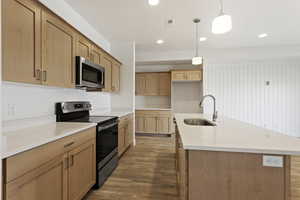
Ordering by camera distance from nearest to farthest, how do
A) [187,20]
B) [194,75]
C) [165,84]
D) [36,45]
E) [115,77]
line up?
1. [36,45]
2. [187,20]
3. [115,77]
4. [194,75]
5. [165,84]

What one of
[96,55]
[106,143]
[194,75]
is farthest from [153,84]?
[106,143]

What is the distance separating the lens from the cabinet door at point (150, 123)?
5.12 meters

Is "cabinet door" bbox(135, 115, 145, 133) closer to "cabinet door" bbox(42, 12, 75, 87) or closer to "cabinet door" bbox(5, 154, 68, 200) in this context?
"cabinet door" bbox(42, 12, 75, 87)

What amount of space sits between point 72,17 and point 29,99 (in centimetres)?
162

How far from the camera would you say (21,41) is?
1341mm

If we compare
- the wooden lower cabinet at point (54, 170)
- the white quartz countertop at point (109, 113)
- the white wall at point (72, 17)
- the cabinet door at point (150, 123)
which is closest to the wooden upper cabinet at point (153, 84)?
the cabinet door at point (150, 123)

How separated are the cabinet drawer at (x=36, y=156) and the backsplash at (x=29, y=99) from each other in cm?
62

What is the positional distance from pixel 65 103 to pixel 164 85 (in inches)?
143

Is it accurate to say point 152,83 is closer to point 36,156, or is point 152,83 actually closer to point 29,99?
point 29,99

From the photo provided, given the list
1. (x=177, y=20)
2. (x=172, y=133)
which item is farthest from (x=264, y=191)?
(x=172, y=133)

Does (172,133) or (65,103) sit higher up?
(65,103)

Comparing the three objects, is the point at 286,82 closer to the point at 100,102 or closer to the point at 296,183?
the point at 296,183

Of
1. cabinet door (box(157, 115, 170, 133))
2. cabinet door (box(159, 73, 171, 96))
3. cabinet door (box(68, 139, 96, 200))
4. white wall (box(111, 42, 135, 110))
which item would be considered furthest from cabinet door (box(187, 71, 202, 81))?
cabinet door (box(68, 139, 96, 200))

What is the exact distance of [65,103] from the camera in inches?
91.0
